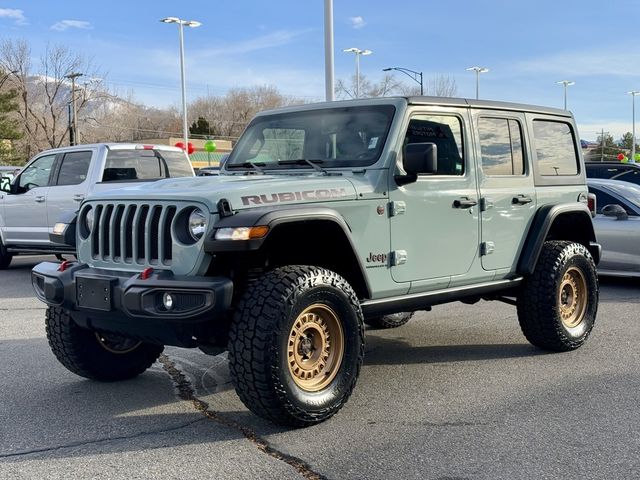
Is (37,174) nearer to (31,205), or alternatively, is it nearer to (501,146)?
(31,205)

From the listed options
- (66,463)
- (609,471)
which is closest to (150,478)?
(66,463)

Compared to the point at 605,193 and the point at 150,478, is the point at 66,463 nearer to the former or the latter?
the point at 150,478

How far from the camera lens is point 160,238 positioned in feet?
14.3

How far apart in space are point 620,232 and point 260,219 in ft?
22.4

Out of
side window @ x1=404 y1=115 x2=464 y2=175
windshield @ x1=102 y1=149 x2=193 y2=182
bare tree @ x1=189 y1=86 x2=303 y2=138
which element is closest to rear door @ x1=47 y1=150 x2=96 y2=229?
windshield @ x1=102 y1=149 x2=193 y2=182

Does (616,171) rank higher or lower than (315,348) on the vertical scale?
higher

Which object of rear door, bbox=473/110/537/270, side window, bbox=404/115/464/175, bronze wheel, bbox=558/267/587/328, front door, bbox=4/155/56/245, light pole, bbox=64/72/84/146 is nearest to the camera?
side window, bbox=404/115/464/175

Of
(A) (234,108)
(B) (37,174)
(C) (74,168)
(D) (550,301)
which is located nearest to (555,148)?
(D) (550,301)

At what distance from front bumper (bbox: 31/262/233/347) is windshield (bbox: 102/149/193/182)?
602 centimetres

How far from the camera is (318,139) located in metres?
5.55

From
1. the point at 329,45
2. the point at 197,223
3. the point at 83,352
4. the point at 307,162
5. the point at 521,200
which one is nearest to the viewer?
the point at 197,223

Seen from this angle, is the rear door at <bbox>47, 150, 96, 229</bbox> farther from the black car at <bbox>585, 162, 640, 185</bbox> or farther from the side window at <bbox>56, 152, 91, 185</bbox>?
the black car at <bbox>585, 162, 640, 185</bbox>

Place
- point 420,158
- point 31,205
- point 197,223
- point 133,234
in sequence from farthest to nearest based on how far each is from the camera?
point 31,205 → point 420,158 → point 133,234 → point 197,223

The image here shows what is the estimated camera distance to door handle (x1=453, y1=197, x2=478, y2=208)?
547cm
